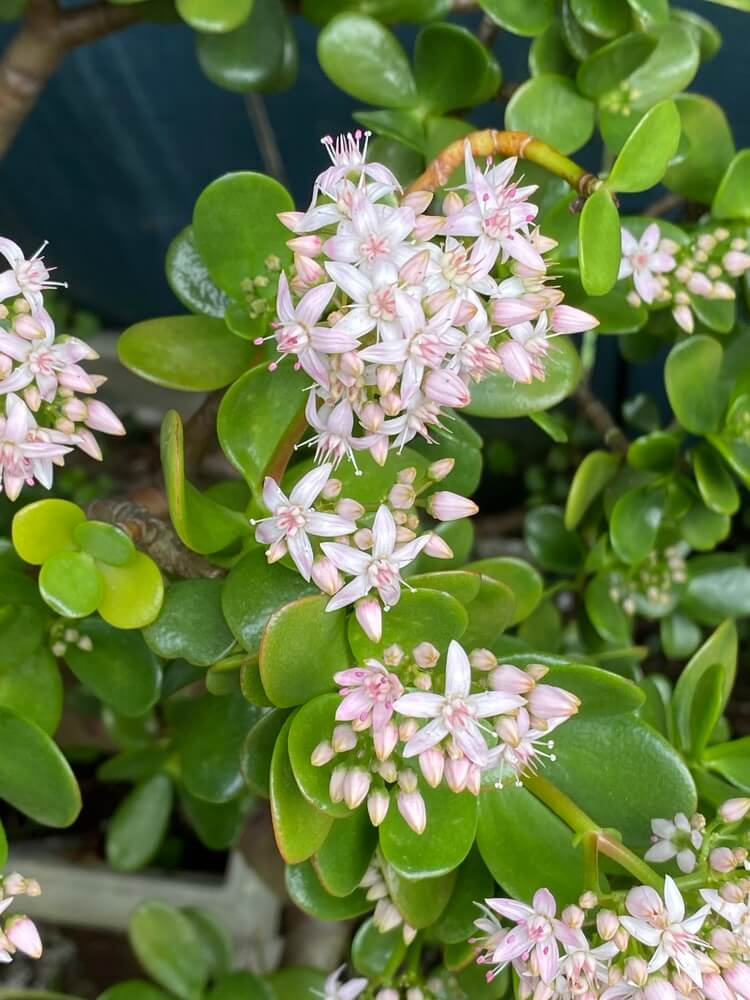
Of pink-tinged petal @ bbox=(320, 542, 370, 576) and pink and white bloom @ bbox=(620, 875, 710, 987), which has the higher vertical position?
pink-tinged petal @ bbox=(320, 542, 370, 576)

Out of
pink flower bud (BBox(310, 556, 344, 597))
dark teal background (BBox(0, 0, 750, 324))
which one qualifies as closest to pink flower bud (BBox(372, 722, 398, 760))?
pink flower bud (BBox(310, 556, 344, 597))

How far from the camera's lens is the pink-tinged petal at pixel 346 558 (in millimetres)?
704

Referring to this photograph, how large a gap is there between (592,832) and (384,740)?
191 millimetres

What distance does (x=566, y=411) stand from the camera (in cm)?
194

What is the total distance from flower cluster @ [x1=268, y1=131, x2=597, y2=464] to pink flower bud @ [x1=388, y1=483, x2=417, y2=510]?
0.04 m

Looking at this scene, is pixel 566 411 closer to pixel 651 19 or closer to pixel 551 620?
pixel 551 620

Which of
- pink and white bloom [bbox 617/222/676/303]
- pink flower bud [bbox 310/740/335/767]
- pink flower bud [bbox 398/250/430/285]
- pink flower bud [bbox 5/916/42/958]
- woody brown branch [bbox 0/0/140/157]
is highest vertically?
woody brown branch [bbox 0/0/140/157]

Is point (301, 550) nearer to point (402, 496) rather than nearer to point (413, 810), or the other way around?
point (402, 496)

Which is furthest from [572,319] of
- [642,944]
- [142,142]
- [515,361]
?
[142,142]

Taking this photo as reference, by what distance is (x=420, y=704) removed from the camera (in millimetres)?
692

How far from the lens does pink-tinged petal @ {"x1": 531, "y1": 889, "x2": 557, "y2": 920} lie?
0.71m

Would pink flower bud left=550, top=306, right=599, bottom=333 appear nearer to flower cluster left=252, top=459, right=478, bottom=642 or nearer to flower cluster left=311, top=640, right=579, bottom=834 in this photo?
flower cluster left=252, top=459, right=478, bottom=642

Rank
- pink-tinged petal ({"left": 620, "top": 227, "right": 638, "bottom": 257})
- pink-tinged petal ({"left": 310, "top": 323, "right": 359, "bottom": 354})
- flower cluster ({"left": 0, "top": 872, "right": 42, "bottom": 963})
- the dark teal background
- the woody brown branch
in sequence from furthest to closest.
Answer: the dark teal background
the woody brown branch
pink-tinged petal ({"left": 620, "top": 227, "right": 638, "bottom": 257})
flower cluster ({"left": 0, "top": 872, "right": 42, "bottom": 963})
pink-tinged petal ({"left": 310, "top": 323, "right": 359, "bottom": 354})

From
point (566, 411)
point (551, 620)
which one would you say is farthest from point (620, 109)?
point (566, 411)
